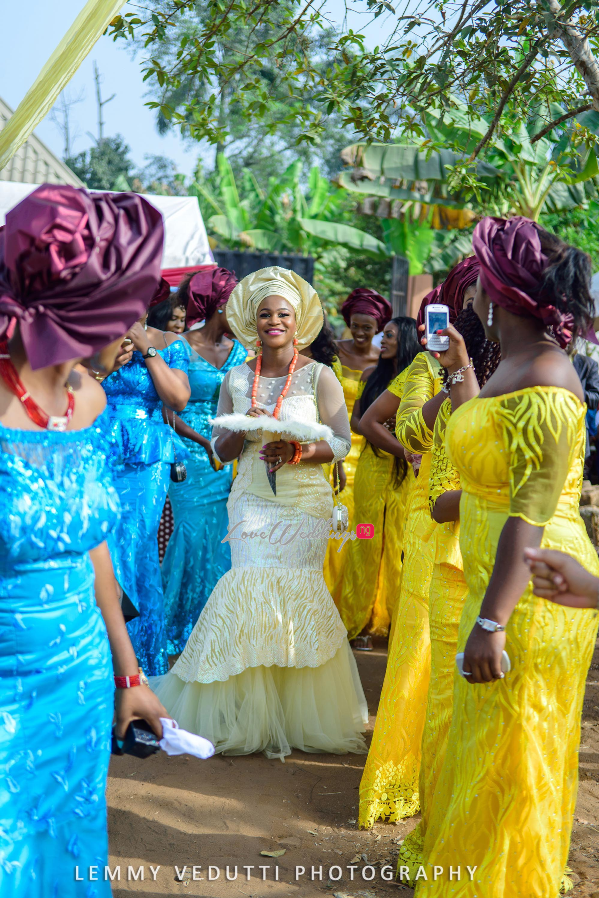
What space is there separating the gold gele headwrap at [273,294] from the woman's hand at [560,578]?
3.01 m

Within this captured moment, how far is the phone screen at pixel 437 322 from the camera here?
301cm

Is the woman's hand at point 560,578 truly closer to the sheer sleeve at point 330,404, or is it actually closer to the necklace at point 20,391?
the necklace at point 20,391

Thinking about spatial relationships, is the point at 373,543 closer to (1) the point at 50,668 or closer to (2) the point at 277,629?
(2) the point at 277,629

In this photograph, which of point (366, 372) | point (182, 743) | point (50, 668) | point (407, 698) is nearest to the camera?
point (50, 668)

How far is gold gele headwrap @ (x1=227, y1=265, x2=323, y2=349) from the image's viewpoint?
4.74m

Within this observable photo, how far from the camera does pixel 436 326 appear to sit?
304 centimetres

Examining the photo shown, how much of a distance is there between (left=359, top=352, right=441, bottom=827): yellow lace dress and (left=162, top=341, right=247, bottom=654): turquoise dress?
2.78m

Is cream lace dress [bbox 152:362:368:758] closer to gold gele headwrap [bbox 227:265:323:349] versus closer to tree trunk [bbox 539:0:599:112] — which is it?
gold gele headwrap [bbox 227:265:323:349]

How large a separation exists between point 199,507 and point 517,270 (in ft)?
13.9

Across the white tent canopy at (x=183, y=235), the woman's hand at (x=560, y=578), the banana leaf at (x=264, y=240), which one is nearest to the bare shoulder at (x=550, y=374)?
the woman's hand at (x=560, y=578)

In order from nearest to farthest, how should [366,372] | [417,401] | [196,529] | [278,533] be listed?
[417,401] < [278,533] < [196,529] < [366,372]

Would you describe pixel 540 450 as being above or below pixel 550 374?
below

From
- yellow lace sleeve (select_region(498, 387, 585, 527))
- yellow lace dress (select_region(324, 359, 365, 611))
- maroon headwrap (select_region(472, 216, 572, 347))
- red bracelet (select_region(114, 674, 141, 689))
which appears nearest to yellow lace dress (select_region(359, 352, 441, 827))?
maroon headwrap (select_region(472, 216, 572, 347))

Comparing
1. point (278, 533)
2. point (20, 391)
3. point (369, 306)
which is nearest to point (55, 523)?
point (20, 391)
